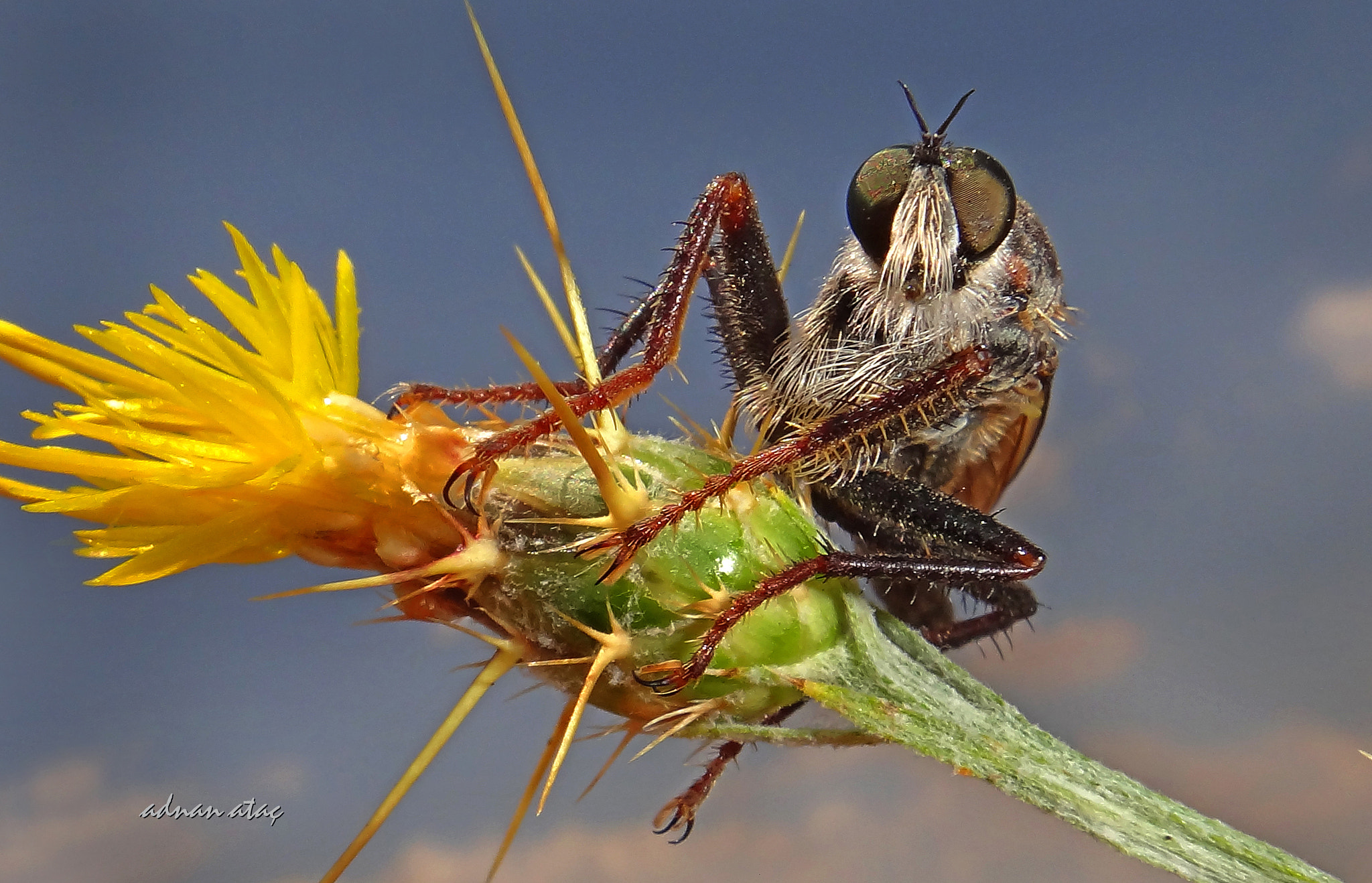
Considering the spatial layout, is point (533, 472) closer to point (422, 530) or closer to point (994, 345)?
point (422, 530)

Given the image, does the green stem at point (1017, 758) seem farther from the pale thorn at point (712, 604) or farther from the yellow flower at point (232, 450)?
the yellow flower at point (232, 450)

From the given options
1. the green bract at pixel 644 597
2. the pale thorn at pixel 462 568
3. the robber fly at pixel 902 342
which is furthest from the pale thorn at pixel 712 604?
the robber fly at pixel 902 342

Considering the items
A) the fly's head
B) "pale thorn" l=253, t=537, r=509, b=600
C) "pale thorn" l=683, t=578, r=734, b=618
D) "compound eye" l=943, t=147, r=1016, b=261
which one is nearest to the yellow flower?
"pale thorn" l=253, t=537, r=509, b=600

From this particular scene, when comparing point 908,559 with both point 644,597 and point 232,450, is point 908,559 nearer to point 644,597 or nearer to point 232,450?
point 644,597

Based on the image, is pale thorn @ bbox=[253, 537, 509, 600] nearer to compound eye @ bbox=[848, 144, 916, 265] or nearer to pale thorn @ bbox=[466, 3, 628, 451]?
pale thorn @ bbox=[466, 3, 628, 451]

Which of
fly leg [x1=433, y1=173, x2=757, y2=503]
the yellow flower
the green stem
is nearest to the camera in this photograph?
the green stem

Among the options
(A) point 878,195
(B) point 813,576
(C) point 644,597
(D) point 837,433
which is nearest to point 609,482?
(C) point 644,597
